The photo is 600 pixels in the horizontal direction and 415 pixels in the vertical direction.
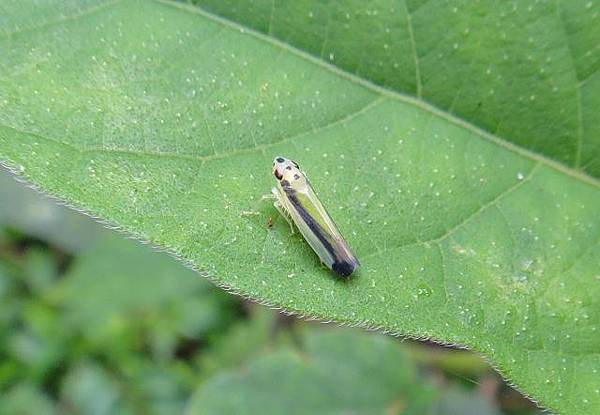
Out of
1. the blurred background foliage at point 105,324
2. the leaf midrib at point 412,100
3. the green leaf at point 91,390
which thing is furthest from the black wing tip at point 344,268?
the green leaf at point 91,390

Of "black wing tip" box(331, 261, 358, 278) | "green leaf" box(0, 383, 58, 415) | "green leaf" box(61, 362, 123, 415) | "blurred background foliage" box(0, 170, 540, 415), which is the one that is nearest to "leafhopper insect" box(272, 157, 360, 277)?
"black wing tip" box(331, 261, 358, 278)

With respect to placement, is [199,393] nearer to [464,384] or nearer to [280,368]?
[280,368]

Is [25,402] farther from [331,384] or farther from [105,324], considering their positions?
[331,384]

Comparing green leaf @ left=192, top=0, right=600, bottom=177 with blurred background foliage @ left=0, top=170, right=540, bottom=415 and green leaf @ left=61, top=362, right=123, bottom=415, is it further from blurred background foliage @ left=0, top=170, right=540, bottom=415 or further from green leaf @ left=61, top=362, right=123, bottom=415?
green leaf @ left=61, top=362, right=123, bottom=415

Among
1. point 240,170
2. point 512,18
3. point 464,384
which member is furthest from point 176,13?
point 464,384

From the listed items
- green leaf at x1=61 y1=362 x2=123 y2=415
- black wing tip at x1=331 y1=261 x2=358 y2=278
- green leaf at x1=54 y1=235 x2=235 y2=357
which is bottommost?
green leaf at x1=61 y1=362 x2=123 y2=415

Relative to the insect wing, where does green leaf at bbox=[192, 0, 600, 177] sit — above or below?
above

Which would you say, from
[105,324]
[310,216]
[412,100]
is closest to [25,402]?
[105,324]

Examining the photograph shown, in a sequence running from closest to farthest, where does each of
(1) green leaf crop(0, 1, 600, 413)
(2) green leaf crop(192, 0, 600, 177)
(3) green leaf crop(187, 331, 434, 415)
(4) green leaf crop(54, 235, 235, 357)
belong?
(1) green leaf crop(0, 1, 600, 413) < (2) green leaf crop(192, 0, 600, 177) < (3) green leaf crop(187, 331, 434, 415) < (4) green leaf crop(54, 235, 235, 357)
